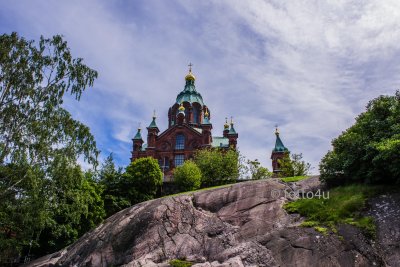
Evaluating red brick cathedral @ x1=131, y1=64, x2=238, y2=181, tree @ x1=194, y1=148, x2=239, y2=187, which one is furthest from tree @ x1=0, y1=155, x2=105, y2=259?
red brick cathedral @ x1=131, y1=64, x2=238, y2=181

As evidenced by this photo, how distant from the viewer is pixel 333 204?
18.5 metres

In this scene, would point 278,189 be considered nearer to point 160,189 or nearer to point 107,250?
point 107,250

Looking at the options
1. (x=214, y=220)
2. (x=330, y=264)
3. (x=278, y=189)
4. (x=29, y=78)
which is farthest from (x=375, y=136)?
(x=29, y=78)

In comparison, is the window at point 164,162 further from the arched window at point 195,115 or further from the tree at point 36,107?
the tree at point 36,107

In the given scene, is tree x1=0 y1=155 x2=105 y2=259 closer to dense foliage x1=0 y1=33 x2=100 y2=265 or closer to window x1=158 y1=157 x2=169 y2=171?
dense foliage x1=0 y1=33 x2=100 y2=265

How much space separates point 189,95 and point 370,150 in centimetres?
5086

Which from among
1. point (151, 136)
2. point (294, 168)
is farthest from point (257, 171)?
point (151, 136)

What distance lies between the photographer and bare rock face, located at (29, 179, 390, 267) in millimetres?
15680

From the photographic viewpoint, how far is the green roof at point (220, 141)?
60.7 m

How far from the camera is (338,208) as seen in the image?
17.8 metres

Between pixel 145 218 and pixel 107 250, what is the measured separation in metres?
2.95

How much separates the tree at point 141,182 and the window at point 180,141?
20.3 meters

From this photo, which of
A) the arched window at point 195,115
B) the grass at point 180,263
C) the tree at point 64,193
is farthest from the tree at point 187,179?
the arched window at point 195,115

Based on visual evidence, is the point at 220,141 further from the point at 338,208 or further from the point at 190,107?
the point at 338,208
